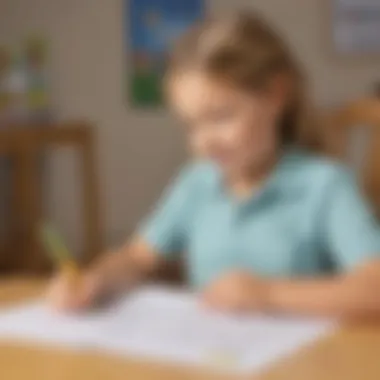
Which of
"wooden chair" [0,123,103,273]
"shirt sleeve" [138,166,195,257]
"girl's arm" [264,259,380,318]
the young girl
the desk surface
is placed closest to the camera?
the desk surface

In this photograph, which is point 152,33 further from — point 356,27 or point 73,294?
point 73,294

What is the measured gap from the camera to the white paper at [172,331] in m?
1.01

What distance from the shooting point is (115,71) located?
314 centimetres

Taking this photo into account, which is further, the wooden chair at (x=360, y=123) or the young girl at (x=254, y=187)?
the wooden chair at (x=360, y=123)

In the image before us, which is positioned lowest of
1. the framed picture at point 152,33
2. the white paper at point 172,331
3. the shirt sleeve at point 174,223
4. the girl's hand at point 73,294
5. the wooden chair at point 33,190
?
the white paper at point 172,331

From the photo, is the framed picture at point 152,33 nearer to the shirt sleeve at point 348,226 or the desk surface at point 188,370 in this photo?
the shirt sleeve at point 348,226

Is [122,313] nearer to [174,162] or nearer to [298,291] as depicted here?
[298,291]

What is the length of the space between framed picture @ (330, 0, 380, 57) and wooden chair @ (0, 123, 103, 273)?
0.86 meters

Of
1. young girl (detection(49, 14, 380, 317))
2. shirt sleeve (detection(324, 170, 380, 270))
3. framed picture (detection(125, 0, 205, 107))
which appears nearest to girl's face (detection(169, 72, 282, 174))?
young girl (detection(49, 14, 380, 317))

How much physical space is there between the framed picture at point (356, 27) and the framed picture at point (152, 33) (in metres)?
0.45

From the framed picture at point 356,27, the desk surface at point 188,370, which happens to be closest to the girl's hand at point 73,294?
→ the desk surface at point 188,370

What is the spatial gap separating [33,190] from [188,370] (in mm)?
2158

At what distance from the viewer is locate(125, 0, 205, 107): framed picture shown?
3068 mm

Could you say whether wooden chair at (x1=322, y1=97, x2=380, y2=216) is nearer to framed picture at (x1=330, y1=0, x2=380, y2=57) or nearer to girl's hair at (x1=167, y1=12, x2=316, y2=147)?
girl's hair at (x1=167, y1=12, x2=316, y2=147)
